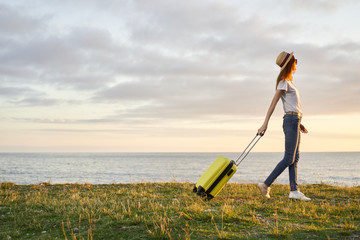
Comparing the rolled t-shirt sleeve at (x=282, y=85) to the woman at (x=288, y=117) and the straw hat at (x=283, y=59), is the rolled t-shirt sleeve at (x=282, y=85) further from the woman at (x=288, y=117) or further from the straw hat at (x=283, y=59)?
the straw hat at (x=283, y=59)

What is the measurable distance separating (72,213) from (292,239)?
361 cm

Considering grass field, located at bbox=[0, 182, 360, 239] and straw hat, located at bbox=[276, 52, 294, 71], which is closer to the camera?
grass field, located at bbox=[0, 182, 360, 239]

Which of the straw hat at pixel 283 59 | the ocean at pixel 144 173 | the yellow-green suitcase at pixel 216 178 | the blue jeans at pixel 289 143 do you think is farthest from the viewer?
the ocean at pixel 144 173

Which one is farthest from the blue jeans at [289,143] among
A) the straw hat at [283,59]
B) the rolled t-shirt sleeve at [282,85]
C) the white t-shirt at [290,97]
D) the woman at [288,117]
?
the straw hat at [283,59]

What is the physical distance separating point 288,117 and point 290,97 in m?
0.43

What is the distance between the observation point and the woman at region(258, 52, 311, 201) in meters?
6.14

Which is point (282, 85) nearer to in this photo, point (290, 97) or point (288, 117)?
point (290, 97)

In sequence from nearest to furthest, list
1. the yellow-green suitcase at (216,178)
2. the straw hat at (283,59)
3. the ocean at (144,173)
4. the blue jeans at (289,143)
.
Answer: the yellow-green suitcase at (216,178), the blue jeans at (289,143), the straw hat at (283,59), the ocean at (144,173)

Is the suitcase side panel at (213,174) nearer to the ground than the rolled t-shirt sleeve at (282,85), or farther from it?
nearer to the ground

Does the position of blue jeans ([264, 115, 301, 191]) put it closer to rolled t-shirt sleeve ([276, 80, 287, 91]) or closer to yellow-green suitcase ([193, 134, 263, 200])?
rolled t-shirt sleeve ([276, 80, 287, 91])

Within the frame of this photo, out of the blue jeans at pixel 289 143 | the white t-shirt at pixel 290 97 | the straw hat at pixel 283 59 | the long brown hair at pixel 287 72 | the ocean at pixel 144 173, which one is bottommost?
the ocean at pixel 144 173

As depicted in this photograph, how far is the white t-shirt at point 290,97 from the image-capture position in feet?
20.3

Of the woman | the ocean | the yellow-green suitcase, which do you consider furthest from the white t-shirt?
the ocean

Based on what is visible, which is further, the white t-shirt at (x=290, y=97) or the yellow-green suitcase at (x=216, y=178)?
the white t-shirt at (x=290, y=97)
